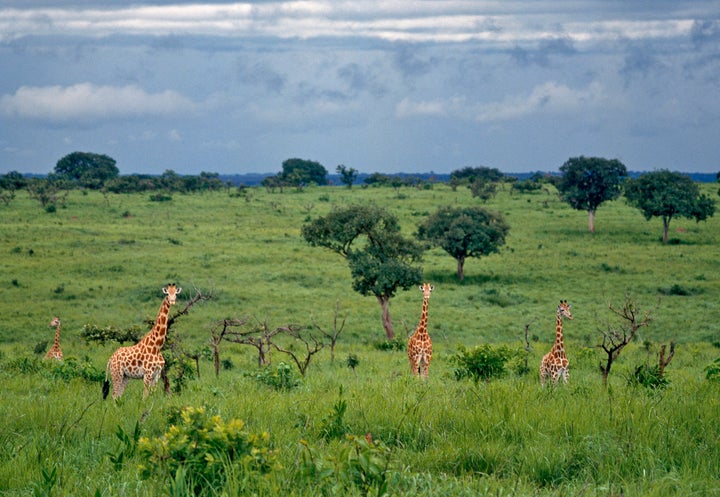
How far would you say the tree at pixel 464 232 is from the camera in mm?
43125

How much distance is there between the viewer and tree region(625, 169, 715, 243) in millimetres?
54469

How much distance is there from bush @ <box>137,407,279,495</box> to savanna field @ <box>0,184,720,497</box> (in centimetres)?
2

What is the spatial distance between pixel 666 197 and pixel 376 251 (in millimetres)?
32590

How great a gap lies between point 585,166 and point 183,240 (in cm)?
3400

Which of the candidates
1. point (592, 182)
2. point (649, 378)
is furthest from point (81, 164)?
point (649, 378)

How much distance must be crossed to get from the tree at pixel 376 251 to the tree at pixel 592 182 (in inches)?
1378

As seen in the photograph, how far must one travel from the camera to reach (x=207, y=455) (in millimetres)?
5309

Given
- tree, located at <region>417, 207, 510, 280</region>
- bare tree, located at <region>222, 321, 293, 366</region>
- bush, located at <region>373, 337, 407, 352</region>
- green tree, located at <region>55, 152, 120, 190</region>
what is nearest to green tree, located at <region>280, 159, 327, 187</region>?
green tree, located at <region>55, 152, 120, 190</region>

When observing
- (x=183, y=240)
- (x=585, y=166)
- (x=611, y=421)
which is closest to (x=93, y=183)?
(x=183, y=240)

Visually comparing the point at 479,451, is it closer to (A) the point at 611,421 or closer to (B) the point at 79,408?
(A) the point at 611,421

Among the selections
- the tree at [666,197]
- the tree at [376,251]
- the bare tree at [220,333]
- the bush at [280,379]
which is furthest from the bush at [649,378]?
the tree at [666,197]

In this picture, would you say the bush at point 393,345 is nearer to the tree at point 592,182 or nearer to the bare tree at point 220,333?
the bare tree at point 220,333

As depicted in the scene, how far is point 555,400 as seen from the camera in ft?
26.7

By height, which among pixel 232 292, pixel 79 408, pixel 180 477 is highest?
pixel 180 477
